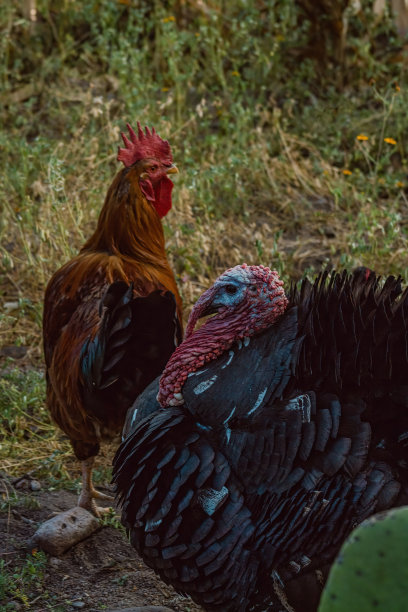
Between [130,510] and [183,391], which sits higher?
[183,391]

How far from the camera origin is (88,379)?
370cm

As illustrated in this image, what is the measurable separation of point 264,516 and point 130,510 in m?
0.53

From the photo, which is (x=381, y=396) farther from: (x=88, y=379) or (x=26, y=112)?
(x=26, y=112)

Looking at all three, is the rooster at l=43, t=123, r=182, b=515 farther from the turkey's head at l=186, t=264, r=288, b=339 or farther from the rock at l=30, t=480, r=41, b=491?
the turkey's head at l=186, t=264, r=288, b=339

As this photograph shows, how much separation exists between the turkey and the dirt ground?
740 mm

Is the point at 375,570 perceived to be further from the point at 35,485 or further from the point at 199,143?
the point at 199,143

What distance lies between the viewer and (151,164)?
14.2ft

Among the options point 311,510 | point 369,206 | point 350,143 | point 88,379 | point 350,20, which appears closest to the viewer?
point 311,510

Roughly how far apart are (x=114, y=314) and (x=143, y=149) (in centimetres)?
127

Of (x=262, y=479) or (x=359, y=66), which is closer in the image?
(x=262, y=479)

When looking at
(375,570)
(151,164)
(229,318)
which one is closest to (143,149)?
(151,164)

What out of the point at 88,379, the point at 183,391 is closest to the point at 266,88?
the point at 88,379

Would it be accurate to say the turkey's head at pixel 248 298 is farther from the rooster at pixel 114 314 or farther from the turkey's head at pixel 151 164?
the turkey's head at pixel 151 164

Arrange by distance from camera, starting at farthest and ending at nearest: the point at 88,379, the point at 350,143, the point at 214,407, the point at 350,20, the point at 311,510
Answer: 1. the point at 350,20
2. the point at 350,143
3. the point at 88,379
4. the point at 214,407
5. the point at 311,510
